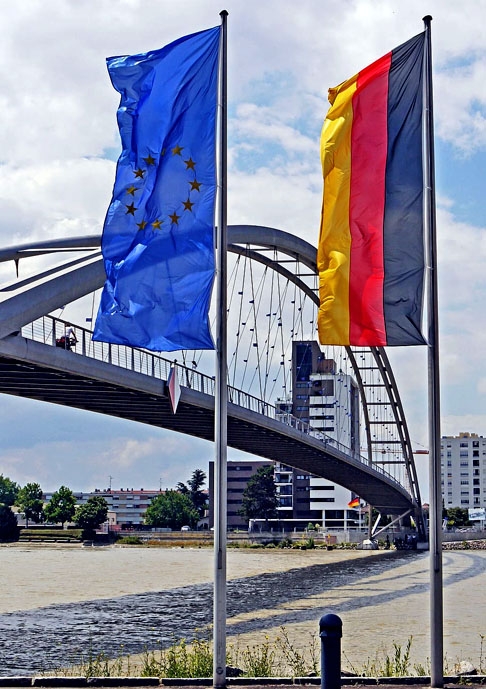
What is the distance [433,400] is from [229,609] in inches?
766

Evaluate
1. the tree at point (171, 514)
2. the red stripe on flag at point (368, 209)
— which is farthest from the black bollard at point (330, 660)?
the tree at point (171, 514)

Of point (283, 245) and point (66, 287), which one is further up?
point (283, 245)

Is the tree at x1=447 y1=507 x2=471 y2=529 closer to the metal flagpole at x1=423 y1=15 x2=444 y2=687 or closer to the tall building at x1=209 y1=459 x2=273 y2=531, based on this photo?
the tall building at x1=209 y1=459 x2=273 y2=531

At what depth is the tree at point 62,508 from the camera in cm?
13875

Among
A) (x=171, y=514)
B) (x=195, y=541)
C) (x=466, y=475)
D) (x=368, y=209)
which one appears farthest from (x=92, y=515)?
(x=368, y=209)

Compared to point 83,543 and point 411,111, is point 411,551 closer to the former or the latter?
point 83,543

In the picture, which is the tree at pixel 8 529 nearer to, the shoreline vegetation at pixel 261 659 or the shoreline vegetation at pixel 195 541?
the shoreline vegetation at pixel 195 541

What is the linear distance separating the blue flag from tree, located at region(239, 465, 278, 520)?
5290 inches

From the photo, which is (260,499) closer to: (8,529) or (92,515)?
(92,515)

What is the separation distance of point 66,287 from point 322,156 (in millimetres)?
15888

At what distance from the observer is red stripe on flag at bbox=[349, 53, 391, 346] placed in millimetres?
13758

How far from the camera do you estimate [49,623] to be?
89.7 feet

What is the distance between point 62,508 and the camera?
13900 centimetres

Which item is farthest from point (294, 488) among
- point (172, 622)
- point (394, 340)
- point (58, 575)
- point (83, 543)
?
point (394, 340)
